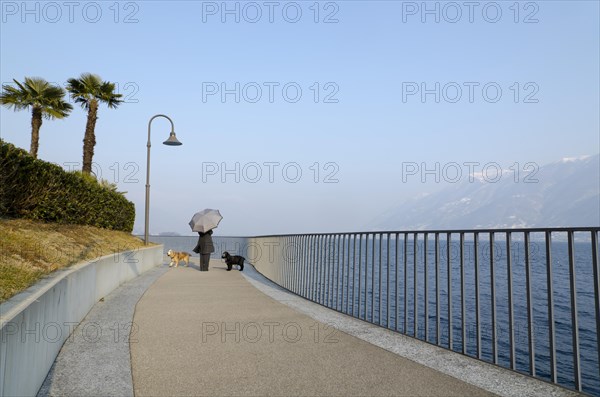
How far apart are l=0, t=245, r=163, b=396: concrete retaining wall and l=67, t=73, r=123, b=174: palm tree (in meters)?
23.3

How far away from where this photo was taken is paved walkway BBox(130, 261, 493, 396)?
3.94m

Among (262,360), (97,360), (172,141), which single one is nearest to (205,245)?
(172,141)

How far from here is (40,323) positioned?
4.00 m

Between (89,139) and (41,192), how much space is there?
64.5 ft

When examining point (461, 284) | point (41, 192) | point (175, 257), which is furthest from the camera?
point (175, 257)

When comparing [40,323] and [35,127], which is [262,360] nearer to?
[40,323]

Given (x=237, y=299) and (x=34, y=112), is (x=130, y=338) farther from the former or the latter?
(x=34, y=112)

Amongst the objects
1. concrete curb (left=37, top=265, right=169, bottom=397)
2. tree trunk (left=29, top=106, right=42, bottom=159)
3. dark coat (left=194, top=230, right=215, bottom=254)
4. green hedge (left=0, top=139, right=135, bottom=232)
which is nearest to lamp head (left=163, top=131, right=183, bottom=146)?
dark coat (left=194, top=230, right=215, bottom=254)

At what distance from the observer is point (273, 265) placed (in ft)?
46.4

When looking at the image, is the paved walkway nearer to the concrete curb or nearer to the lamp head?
the concrete curb

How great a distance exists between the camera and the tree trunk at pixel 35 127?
2886 centimetres

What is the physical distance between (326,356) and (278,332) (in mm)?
1316

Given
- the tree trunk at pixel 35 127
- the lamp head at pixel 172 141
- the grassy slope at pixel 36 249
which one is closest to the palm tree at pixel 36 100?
the tree trunk at pixel 35 127

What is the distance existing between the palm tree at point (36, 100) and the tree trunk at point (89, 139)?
6.14 ft
